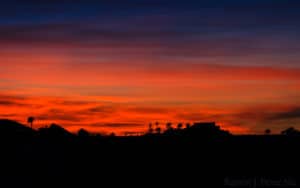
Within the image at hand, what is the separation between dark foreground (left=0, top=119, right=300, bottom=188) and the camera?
150 ft

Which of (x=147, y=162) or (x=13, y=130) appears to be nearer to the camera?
(x=13, y=130)

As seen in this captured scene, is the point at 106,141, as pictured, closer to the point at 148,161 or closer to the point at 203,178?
the point at 148,161

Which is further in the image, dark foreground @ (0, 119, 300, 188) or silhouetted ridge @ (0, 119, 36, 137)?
silhouetted ridge @ (0, 119, 36, 137)

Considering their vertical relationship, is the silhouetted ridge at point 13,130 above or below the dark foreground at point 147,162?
above

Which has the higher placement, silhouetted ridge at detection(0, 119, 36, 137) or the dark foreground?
silhouetted ridge at detection(0, 119, 36, 137)

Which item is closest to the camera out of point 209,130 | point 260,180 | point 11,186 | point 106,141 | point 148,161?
point 11,186

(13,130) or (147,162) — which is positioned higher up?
(13,130)

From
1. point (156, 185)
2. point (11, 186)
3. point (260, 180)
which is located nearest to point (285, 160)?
point (260, 180)

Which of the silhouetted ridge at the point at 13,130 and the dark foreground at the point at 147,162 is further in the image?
the silhouetted ridge at the point at 13,130

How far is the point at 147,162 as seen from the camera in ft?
162

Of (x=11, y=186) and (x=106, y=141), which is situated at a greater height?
(x=106, y=141)

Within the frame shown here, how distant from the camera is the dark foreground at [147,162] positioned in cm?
4581

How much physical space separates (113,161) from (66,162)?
13.1ft

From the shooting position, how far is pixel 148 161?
163 ft
